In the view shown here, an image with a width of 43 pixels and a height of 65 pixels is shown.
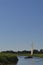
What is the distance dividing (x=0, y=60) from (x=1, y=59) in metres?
0.87

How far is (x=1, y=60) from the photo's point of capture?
5347cm

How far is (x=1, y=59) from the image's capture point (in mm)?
53938

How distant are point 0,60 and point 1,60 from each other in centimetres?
44

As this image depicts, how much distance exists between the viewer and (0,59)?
53.6m

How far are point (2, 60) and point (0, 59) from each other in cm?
68

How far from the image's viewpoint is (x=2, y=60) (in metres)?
54.0

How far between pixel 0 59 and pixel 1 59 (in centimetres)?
41

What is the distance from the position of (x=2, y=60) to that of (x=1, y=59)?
1.20 ft

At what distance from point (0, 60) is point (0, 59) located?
54cm

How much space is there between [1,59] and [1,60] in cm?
51

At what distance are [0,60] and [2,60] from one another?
980 millimetres
